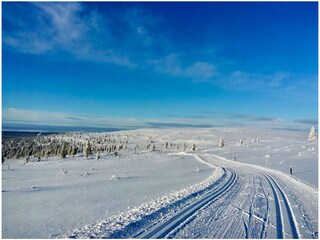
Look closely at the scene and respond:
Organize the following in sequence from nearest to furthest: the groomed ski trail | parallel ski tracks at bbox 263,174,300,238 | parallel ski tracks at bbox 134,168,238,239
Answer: parallel ski tracks at bbox 134,168,238,239, the groomed ski trail, parallel ski tracks at bbox 263,174,300,238

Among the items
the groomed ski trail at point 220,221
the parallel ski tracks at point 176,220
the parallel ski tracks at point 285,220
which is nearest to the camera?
the parallel ski tracks at point 176,220

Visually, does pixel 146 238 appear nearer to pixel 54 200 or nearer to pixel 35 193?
pixel 54 200

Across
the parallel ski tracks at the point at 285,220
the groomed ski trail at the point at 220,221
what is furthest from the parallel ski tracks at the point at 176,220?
the parallel ski tracks at the point at 285,220

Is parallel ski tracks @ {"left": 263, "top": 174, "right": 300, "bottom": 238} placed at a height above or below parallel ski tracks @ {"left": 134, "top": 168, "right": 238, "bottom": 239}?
below

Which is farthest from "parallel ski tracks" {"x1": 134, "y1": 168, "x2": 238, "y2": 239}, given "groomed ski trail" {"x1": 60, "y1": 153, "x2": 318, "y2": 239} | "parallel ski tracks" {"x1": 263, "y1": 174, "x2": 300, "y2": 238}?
"parallel ski tracks" {"x1": 263, "y1": 174, "x2": 300, "y2": 238}

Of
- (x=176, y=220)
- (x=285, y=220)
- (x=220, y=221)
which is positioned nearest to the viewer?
(x=176, y=220)

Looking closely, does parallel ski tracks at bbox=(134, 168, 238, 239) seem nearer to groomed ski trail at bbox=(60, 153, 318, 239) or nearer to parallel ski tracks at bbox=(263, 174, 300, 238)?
groomed ski trail at bbox=(60, 153, 318, 239)

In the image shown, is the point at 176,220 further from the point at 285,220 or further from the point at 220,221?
the point at 285,220

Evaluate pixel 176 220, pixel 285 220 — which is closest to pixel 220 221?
pixel 176 220

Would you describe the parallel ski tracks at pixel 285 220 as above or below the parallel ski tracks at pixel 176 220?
below

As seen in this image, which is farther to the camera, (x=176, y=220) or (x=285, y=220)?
(x=285, y=220)

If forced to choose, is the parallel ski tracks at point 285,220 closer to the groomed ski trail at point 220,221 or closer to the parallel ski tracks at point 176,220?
the groomed ski trail at point 220,221

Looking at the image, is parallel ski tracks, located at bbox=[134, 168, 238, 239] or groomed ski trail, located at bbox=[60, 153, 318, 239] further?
groomed ski trail, located at bbox=[60, 153, 318, 239]

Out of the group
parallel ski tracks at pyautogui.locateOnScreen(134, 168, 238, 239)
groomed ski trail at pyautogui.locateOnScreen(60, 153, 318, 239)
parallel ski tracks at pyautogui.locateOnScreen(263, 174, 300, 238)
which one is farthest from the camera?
parallel ski tracks at pyautogui.locateOnScreen(263, 174, 300, 238)
